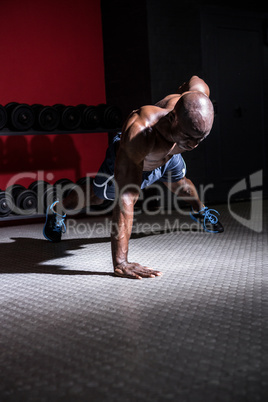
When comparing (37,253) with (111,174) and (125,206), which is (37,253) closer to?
(111,174)

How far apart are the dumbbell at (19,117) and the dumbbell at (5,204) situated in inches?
22.1

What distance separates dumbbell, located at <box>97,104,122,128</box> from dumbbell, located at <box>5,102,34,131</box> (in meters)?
0.72

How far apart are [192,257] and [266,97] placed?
11.2ft

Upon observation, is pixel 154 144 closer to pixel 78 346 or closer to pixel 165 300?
pixel 165 300

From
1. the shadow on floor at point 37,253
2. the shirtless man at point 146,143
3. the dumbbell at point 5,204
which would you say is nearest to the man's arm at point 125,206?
the shirtless man at point 146,143

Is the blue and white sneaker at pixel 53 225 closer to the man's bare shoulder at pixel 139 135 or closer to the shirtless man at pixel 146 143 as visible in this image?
the shirtless man at pixel 146 143

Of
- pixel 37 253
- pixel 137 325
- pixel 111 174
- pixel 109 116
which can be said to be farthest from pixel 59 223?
pixel 137 325

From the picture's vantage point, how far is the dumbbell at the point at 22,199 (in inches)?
155

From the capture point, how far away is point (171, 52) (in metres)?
4.73

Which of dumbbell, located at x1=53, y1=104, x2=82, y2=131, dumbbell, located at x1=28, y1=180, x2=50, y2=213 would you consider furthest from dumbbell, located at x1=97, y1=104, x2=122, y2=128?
dumbbell, located at x1=28, y1=180, x2=50, y2=213

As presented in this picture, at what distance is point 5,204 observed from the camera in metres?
3.85

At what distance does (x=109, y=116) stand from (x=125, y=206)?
2.41 meters

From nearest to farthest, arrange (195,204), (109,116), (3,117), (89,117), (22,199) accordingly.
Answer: (195,204)
(3,117)
(22,199)
(89,117)
(109,116)

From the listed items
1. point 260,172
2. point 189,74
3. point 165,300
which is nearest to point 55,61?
point 189,74
